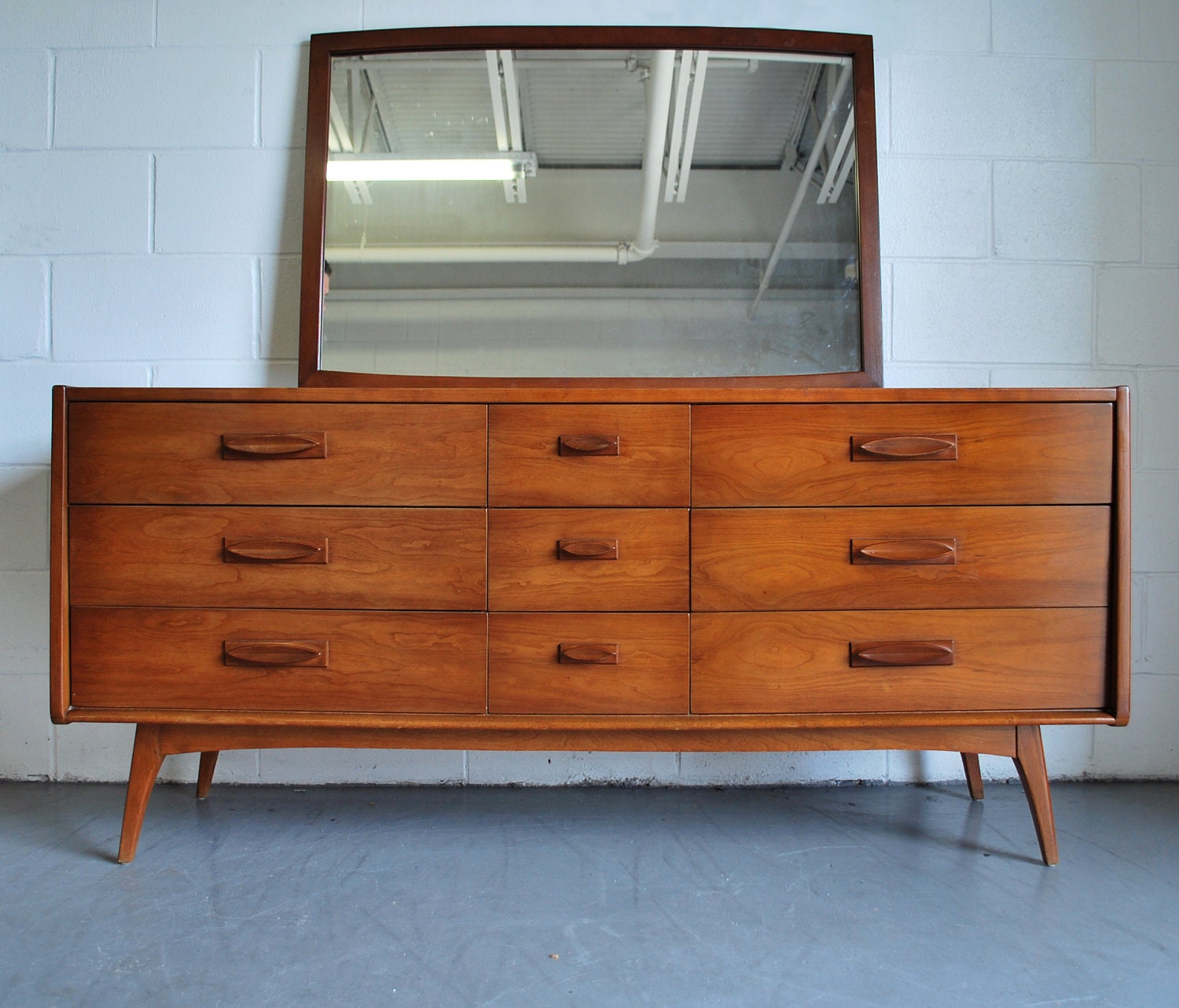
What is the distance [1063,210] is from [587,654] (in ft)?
5.16

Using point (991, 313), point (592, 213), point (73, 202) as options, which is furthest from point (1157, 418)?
point (73, 202)

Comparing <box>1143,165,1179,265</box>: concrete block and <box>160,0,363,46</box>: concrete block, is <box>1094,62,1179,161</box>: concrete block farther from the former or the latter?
<box>160,0,363,46</box>: concrete block

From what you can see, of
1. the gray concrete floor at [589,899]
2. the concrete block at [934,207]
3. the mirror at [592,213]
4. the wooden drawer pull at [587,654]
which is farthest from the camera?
the concrete block at [934,207]

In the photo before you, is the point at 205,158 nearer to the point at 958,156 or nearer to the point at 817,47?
the point at 817,47

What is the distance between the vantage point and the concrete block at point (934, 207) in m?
1.79

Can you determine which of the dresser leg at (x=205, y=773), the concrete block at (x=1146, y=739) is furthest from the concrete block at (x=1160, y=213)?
the dresser leg at (x=205, y=773)

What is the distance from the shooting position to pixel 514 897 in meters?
1.28

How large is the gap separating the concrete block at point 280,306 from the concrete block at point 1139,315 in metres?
1.93

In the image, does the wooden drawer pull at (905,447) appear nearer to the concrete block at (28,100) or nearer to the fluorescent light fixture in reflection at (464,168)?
the fluorescent light fixture in reflection at (464,168)

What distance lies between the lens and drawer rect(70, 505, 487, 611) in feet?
4.37

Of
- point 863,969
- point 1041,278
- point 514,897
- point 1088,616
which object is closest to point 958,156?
point 1041,278

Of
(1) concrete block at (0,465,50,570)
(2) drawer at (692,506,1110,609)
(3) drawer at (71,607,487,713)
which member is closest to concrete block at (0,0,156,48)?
(1) concrete block at (0,465,50,570)

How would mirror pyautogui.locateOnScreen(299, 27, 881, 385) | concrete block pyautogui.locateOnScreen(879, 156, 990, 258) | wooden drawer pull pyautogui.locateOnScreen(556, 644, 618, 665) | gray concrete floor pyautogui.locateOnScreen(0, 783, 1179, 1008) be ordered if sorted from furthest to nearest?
concrete block pyautogui.locateOnScreen(879, 156, 990, 258), mirror pyautogui.locateOnScreen(299, 27, 881, 385), wooden drawer pull pyautogui.locateOnScreen(556, 644, 618, 665), gray concrete floor pyautogui.locateOnScreen(0, 783, 1179, 1008)

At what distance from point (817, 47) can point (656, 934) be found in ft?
6.11
